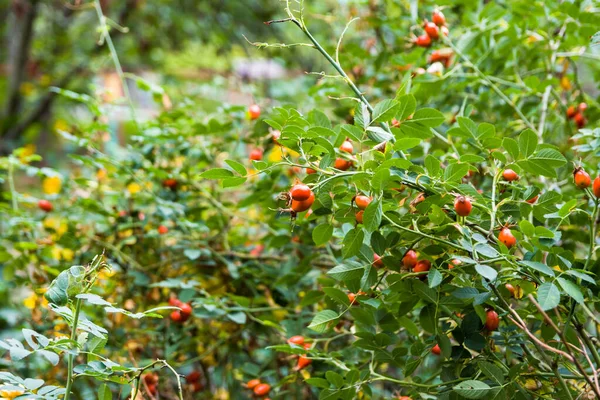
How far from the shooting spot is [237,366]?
1277 mm

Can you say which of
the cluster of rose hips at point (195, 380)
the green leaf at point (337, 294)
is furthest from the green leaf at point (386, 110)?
the cluster of rose hips at point (195, 380)

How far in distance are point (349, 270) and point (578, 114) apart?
28.0 inches

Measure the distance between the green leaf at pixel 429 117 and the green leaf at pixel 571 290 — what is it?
226 mm

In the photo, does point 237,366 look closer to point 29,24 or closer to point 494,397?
point 494,397

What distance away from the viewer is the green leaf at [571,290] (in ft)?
2.07

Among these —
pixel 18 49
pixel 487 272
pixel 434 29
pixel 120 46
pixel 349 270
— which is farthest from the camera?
pixel 120 46

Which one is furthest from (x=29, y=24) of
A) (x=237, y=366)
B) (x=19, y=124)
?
(x=237, y=366)

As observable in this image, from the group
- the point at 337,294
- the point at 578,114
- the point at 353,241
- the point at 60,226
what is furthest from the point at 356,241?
the point at 60,226

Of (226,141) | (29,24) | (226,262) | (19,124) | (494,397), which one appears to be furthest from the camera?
(19,124)

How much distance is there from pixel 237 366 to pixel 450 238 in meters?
0.69

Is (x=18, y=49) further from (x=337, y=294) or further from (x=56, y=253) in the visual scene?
(x=337, y=294)

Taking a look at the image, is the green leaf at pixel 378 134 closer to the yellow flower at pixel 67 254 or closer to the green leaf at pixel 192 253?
the green leaf at pixel 192 253

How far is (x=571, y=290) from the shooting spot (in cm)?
64

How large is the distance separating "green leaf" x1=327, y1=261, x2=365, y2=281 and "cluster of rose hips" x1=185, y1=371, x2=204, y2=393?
668 millimetres
